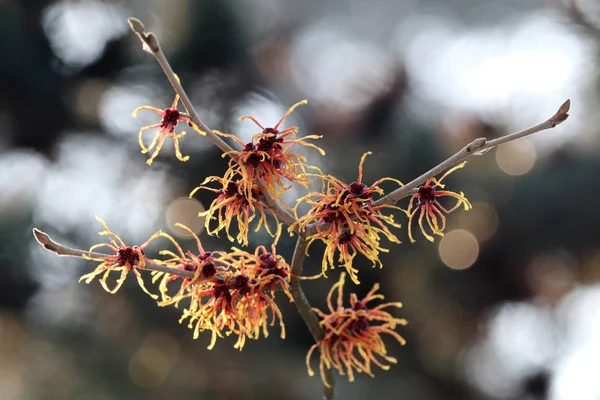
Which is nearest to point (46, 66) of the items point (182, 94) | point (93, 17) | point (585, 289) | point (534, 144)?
point (93, 17)

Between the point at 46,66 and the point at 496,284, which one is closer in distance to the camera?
the point at 46,66

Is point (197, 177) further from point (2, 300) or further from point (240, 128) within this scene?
point (2, 300)

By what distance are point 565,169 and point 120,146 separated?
105 centimetres

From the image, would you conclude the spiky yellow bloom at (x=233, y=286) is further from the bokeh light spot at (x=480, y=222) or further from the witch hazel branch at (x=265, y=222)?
the bokeh light spot at (x=480, y=222)

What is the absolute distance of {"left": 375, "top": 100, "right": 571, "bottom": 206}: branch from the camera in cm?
27

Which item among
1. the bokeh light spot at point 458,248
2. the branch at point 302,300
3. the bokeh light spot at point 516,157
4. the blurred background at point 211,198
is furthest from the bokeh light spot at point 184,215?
the branch at point 302,300

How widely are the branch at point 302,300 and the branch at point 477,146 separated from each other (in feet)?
0.18

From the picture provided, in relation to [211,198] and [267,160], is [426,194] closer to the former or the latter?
[267,160]

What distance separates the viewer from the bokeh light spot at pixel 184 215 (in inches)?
51.2

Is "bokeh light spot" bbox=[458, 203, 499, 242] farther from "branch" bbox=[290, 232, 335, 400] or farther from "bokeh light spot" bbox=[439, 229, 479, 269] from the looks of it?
"branch" bbox=[290, 232, 335, 400]

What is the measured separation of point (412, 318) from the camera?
156cm

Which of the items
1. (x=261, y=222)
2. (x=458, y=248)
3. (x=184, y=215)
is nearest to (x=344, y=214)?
(x=261, y=222)

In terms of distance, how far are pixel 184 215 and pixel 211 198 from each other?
108mm

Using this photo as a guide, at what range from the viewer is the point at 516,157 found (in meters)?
1.53
